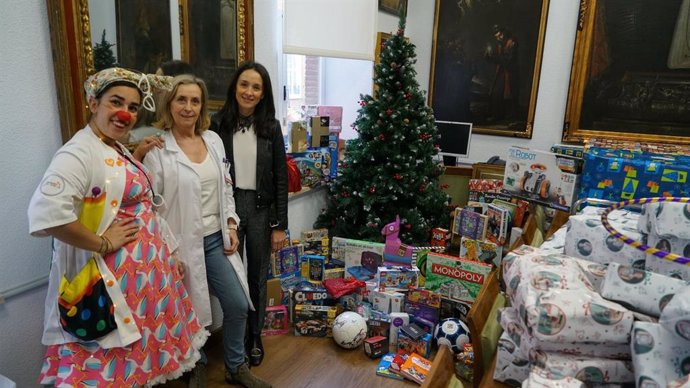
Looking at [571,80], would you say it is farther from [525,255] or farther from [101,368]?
[101,368]

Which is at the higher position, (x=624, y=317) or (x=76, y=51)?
(x=76, y=51)

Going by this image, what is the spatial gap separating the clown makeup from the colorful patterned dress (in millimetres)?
117

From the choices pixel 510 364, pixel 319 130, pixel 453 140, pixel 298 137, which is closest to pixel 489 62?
pixel 453 140

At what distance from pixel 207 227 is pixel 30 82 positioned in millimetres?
903

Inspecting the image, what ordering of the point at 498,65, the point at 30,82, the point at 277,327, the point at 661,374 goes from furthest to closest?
the point at 498,65, the point at 277,327, the point at 30,82, the point at 661,374

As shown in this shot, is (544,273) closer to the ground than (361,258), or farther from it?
farther from it

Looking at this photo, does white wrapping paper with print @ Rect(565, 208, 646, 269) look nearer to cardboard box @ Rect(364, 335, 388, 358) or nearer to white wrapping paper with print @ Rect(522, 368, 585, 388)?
white wrapping paper with print @ Rect(522, 368, 585, 388)

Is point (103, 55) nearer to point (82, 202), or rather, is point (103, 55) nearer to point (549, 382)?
point (82, 202)

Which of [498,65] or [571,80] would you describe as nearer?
[571,80]

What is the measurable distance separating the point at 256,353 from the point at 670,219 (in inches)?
85.8

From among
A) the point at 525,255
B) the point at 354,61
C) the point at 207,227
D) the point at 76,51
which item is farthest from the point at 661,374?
the point at 354,61

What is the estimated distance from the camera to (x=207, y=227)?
2080 mm

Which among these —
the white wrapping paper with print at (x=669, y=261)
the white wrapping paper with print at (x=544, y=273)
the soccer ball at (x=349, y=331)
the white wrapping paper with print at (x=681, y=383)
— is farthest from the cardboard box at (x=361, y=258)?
the white wrapping paper with print at (x=681, y=383)

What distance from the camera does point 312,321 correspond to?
299cm
